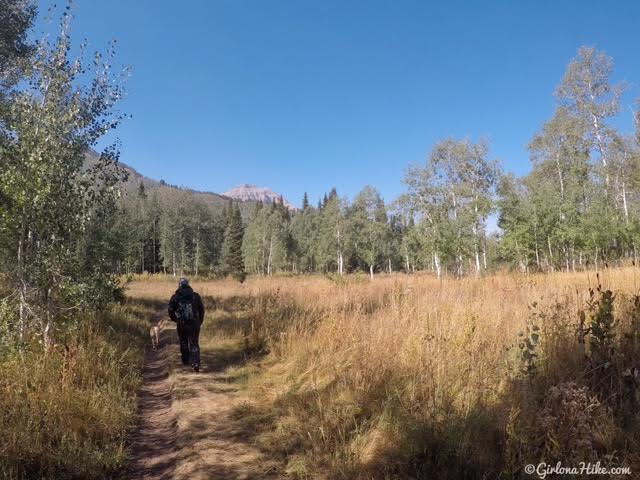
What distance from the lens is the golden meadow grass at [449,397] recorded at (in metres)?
2.67

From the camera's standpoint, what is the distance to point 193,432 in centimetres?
417

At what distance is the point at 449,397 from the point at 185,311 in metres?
5.33

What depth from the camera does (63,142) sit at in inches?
223

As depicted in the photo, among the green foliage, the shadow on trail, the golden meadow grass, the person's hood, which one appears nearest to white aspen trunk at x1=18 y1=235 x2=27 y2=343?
the green foliage

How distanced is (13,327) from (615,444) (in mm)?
6814

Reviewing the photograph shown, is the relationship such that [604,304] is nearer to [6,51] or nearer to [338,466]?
[338,466]

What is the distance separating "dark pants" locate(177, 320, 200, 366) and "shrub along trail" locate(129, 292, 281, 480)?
21 cm

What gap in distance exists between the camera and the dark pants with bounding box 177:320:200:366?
677 centimetres

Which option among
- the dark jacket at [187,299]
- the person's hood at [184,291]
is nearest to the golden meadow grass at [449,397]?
the dark jacket at [187,299]

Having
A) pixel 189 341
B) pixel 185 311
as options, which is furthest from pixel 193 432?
pixel 185 311

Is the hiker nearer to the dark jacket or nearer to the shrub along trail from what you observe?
the dark jacket

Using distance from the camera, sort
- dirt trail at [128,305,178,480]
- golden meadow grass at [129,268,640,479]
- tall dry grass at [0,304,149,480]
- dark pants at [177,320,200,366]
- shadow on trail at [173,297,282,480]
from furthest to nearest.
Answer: dark pants at [177,320,200,366] < dirt trail at [128,305,178,480] < shadow on trail at [173,297,282,480] < tall dry grass at [0,304,149,480] < golden meadow grass at [129,268,640,479]

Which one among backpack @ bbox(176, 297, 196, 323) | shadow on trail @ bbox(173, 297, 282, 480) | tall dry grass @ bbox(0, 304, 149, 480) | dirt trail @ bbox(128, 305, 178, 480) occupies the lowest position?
dirt trail @ bbox(128, 305, 178, 480)

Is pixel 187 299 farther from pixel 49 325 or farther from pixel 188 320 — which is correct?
pixel 49 325
